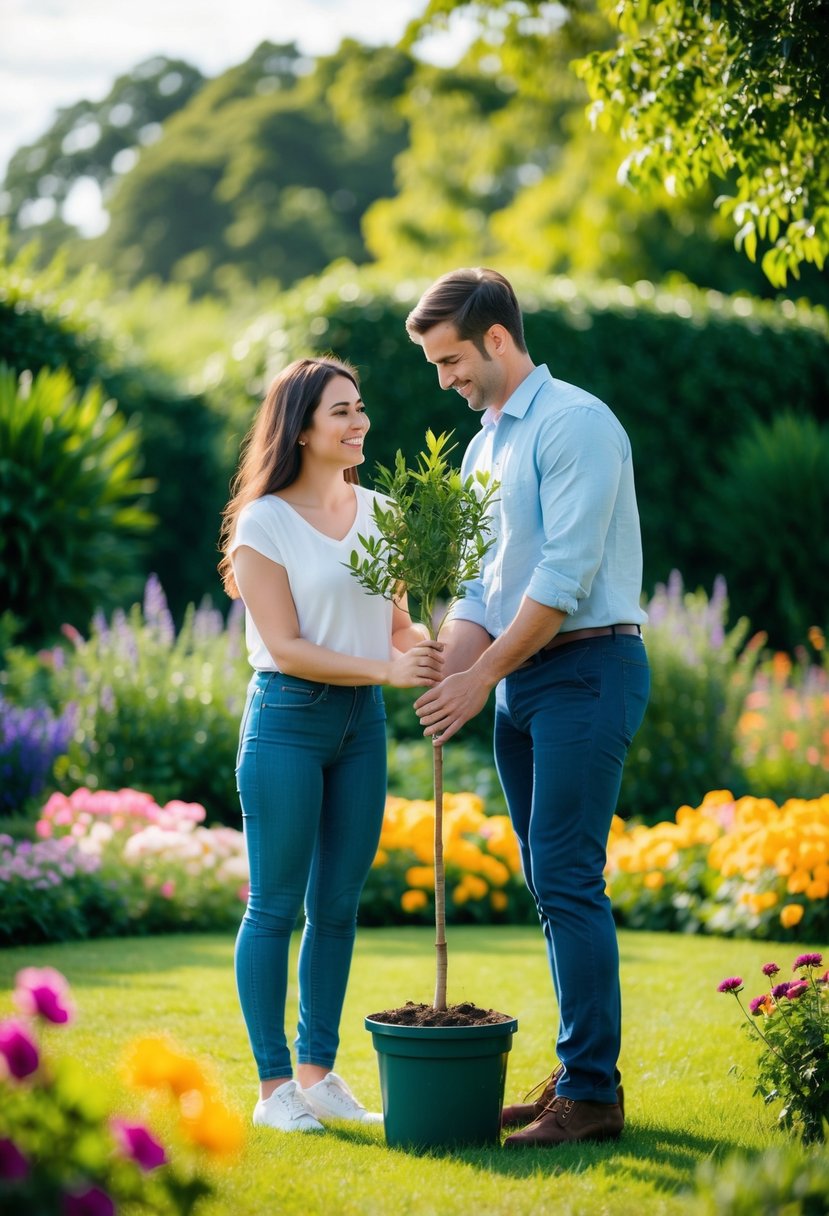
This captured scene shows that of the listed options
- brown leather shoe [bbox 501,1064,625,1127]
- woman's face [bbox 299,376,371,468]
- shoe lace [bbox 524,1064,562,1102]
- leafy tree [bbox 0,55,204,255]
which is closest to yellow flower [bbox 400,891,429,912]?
shoe lace [bbox 524,1064,562,1102]

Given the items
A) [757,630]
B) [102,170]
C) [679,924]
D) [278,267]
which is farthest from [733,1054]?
[102,170]

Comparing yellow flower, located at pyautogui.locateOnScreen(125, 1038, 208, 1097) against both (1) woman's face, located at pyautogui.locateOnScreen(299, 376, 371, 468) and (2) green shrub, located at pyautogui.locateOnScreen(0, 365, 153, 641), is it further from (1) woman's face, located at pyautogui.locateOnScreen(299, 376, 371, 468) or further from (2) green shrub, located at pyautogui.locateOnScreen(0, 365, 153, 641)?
(2) green shrub, located at pyautogui.locateOnScreen(0, 365, 153, 641)

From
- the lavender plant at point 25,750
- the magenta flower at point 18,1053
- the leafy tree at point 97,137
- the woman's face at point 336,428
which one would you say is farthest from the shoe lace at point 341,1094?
the leafy tree at point 97,137

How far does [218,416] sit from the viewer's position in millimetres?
10383

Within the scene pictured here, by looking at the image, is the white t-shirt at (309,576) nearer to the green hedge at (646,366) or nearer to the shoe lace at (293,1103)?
the shoe lace at (293,1103)

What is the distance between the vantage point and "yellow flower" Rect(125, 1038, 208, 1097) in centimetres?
185

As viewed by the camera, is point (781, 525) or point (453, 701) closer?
point (453, 701)

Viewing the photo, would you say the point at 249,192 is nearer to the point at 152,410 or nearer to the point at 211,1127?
the point at 152,410

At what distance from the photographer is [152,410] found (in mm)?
10672

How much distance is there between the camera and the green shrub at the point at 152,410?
9.81 m

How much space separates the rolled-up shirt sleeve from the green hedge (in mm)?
6094

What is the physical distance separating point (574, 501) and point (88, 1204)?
190 cm

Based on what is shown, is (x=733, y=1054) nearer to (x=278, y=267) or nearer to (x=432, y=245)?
(x=432, y=245)

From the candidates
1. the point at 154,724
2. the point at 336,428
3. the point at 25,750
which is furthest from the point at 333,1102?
the point at 154,724
